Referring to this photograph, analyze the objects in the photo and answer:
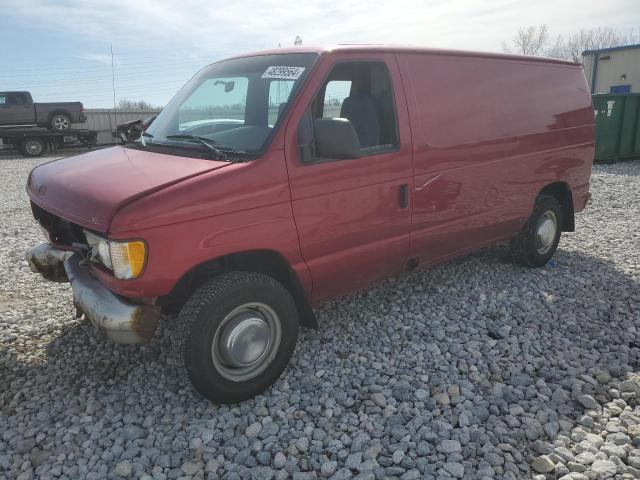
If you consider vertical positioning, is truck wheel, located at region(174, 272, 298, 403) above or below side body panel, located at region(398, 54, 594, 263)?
below

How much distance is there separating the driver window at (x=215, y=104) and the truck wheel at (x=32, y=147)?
764 inches

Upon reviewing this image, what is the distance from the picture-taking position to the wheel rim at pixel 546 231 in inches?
201

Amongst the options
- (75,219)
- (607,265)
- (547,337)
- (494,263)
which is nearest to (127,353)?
(75,219)

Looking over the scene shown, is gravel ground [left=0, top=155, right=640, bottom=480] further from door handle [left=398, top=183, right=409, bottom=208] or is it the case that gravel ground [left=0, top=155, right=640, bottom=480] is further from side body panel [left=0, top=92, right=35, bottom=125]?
side body panel [left=0, top=92, right=35, bottom=125]

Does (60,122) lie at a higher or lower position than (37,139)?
higher

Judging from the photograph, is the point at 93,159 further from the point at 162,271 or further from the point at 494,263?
the point at 494,263

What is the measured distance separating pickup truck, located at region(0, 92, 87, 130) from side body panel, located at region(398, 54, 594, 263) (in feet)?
69.6

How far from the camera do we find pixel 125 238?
2492mm

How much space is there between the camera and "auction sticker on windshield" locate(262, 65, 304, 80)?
10.4 feet

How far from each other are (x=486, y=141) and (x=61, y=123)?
2143cm

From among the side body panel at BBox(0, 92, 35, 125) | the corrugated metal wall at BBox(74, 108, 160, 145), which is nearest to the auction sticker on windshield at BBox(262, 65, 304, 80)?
the side body panel at BBox(0, 92, 35, 125)

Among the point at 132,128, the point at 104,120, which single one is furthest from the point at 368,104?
the point at 104,120

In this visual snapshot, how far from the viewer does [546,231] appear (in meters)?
5.17

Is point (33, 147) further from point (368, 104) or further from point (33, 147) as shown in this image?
point (368, 104)
